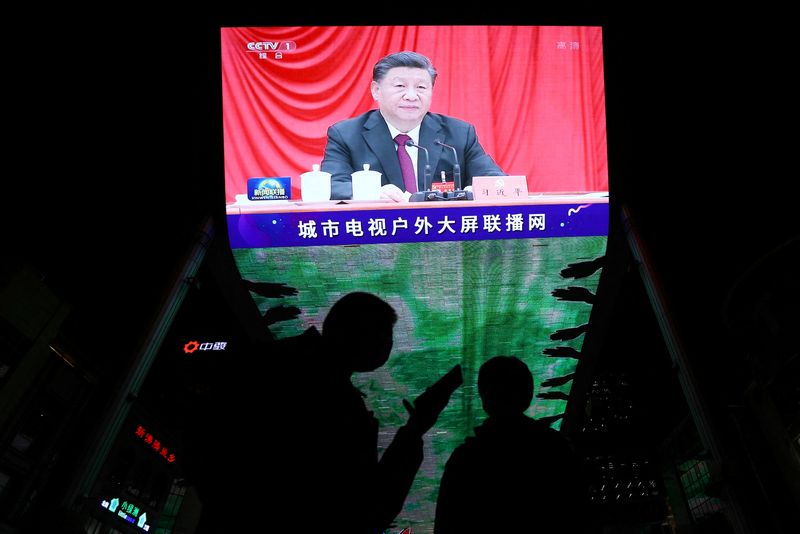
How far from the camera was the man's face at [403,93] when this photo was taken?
845cm

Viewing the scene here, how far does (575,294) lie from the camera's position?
10.7 meters

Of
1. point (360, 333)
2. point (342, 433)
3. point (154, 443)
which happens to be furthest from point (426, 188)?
point (154, 443)

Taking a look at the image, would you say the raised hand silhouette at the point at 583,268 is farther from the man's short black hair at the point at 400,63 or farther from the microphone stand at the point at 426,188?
the man's short black hair at the point at 400,63

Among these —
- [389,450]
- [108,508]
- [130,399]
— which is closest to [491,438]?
[389,450]

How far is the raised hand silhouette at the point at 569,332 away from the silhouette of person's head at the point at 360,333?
33.7ft

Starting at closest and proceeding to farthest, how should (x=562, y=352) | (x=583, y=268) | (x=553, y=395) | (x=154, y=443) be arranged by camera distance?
(x=583, y=268)
(x=562, y=352)
(x=553, y=395)
(x=154, y=443)

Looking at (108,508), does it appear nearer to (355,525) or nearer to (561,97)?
(561,97)

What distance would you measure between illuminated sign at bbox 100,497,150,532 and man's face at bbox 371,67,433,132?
1842cm

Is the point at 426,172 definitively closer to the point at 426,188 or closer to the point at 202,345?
the point at 426,188

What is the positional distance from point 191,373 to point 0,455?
19.1 ft

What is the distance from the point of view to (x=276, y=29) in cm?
846

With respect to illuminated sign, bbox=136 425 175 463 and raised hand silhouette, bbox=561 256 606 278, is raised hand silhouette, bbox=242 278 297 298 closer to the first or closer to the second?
raised hand silhouette, bbox=561 256 606 278

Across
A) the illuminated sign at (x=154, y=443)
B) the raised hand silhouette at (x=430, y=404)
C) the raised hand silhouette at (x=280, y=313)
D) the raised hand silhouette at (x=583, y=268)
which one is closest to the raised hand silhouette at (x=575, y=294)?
the raised hand silhouette at (x=583, y=268)

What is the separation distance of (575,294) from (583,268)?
36.3 inches
